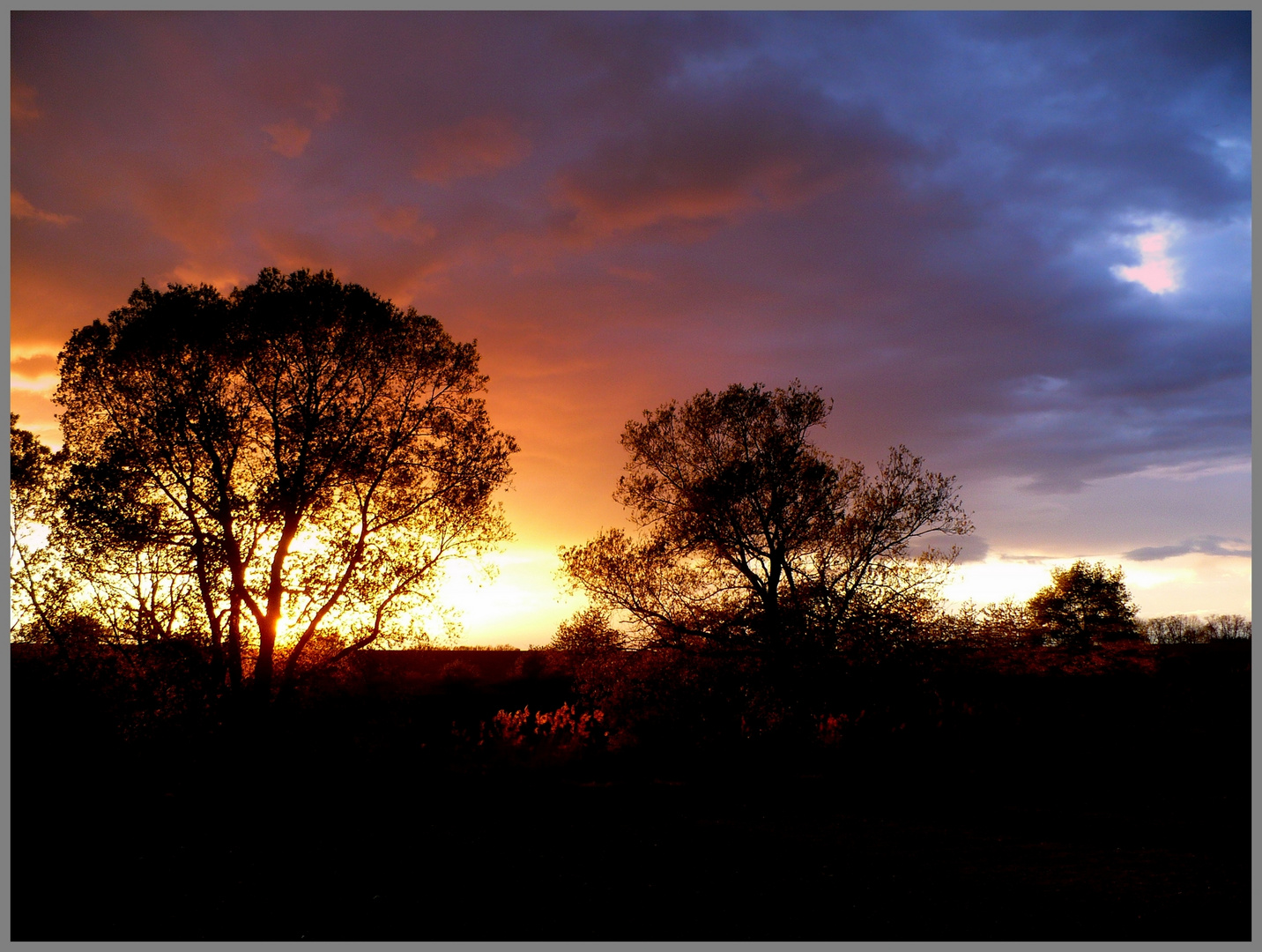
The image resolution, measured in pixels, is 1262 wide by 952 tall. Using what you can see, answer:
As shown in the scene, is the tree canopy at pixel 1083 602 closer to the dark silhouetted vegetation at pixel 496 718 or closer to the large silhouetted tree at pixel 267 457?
the dark silhouetted vegetation at pixel 496 718

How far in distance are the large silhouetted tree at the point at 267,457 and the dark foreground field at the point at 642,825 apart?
2.88 meters

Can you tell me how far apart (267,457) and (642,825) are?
14.5m

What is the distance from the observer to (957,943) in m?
8.95

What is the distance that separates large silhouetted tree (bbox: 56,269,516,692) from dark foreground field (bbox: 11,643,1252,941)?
288cm

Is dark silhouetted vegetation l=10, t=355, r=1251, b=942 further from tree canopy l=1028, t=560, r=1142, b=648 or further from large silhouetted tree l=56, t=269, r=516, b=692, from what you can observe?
tree canopy l=1028, t=560, r=1142, b=648

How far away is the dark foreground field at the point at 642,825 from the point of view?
1017 cm

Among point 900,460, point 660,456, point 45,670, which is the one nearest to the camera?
point 45,670

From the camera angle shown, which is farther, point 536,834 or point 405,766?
point 405,766

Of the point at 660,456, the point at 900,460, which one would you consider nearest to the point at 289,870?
the point at 660,456

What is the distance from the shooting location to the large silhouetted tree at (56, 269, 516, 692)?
18953mm

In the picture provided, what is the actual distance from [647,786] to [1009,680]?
56.3ft

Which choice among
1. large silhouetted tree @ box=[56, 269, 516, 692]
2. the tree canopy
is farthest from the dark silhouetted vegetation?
the tree canopy

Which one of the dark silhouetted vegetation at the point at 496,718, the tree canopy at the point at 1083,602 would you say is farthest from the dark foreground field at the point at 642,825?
the tree canopy at the point at 1083,602

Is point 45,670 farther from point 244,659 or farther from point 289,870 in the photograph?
point 289,870
